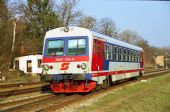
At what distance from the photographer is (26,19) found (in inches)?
2083

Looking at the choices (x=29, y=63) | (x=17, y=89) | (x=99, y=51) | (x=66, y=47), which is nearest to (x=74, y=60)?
(x=66, y=47)

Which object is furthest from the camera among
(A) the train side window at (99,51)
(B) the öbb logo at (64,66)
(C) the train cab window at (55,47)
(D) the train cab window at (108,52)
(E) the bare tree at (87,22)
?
(E) the bare tree at (87,22)

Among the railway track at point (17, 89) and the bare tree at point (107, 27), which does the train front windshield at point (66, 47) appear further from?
the bare tree at point (107, 27)

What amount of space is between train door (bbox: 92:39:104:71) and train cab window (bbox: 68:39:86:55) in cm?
55

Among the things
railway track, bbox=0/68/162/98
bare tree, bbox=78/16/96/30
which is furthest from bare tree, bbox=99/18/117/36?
railway track, bbox=0/68/162/98

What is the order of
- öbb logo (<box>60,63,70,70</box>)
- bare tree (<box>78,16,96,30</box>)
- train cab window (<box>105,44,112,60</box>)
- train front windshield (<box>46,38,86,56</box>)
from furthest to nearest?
bare tree (<box>78,16,96,30</box>) < train cab window (<box>105,44,112,60</box>) < train front windshield (<box>46,38,86,56</box>) < öbb logo (<box>60,63,70,70</box>)

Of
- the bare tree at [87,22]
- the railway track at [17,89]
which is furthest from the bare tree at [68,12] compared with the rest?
the railway track at [17,89]

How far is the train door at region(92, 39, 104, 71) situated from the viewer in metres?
18.0

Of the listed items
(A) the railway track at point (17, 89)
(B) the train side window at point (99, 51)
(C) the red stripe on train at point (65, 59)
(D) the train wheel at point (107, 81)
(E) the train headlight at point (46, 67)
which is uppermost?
(B) the train side window at point (99, 51)

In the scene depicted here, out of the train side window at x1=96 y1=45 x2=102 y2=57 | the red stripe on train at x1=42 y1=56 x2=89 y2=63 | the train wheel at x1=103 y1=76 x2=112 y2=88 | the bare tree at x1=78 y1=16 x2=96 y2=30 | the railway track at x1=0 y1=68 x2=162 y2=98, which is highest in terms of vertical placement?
the bare tree at x1=78 y1=16 x2=96 y2=30

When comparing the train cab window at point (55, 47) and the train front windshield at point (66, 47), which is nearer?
the train front windshield at point (66, 47)

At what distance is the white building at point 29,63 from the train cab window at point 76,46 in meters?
30.6

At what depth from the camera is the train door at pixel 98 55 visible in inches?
708

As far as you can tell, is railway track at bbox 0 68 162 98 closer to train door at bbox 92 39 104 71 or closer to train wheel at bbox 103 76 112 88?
train wheel at bbox 103 76 112 88
